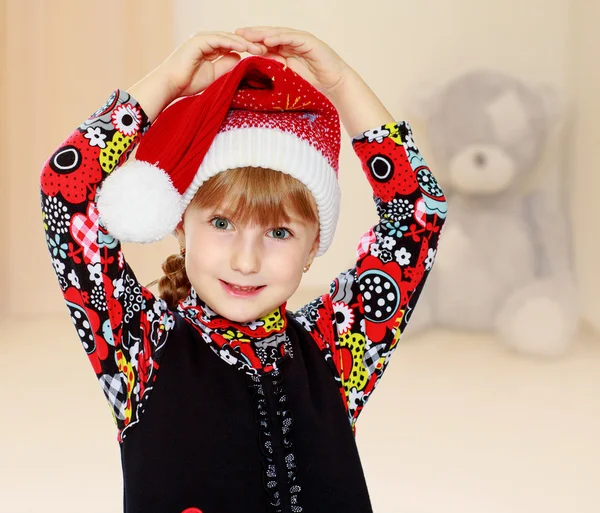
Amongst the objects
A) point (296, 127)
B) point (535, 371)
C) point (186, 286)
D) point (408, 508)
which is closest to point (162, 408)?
point (186, 286)

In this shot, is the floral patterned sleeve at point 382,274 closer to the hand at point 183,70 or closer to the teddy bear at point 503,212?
the hand at point 183,70

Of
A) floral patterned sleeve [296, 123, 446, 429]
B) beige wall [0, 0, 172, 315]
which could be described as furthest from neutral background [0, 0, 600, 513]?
floral patterned sleeve [296, 123, 446, 429]

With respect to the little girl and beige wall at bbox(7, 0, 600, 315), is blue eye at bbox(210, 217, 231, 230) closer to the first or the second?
the little girl

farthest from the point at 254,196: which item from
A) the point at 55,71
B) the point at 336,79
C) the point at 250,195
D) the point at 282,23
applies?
the point at 55,71

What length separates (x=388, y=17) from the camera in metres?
2.56

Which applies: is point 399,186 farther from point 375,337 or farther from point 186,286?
point 186,286

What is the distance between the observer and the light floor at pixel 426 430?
1.79 metres

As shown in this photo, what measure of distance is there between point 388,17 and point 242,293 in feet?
5.92

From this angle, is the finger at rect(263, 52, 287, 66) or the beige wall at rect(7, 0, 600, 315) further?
the beige wall at rect(7, 0, 600, 315)

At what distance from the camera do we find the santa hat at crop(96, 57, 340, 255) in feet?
2.90

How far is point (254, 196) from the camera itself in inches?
37.4

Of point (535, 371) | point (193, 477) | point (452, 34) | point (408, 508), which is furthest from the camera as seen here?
point (452, 34)

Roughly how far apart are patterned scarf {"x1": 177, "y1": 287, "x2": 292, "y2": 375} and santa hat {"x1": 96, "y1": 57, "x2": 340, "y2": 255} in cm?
11

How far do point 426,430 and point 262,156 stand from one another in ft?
4.24
